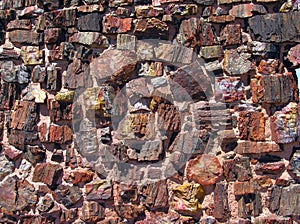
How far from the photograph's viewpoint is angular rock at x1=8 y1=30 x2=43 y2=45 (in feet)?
10.0

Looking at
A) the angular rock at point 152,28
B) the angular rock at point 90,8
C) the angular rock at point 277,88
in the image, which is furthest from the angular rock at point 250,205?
the angular rock at point 90,8

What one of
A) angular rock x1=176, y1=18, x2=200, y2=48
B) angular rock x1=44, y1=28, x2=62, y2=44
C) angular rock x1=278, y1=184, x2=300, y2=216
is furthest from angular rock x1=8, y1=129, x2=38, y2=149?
angular rock x1=278, y1=184, x2=300, y2=216

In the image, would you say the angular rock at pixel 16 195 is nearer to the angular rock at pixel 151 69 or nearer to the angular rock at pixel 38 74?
the angular rock at pixel 38 74

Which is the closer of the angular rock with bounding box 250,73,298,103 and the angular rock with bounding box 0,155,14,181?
the angular rock with bounding box 250,73,298,103

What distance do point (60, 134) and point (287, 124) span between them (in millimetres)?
1314

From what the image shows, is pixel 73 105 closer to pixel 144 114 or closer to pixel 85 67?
pixel 85 67

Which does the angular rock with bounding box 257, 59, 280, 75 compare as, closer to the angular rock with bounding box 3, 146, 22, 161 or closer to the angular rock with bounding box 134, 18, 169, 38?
the angular rock with bounding box 134, 18, 169, 38

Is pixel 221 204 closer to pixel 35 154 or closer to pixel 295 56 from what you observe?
pixel 295 56

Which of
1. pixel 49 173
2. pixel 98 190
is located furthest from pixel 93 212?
pixel 49 173

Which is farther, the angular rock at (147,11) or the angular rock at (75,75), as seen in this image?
the angular rock at (75,75)

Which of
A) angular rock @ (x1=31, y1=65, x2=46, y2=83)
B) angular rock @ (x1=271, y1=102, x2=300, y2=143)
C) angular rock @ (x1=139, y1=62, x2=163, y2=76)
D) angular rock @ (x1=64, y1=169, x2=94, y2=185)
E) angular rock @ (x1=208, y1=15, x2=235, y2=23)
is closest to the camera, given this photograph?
angular rock @ (x1=271, y1=102, x2=300, y2=143)

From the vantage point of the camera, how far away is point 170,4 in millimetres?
2787

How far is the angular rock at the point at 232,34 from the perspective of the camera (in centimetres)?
268

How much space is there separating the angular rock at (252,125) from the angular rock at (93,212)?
94cm
